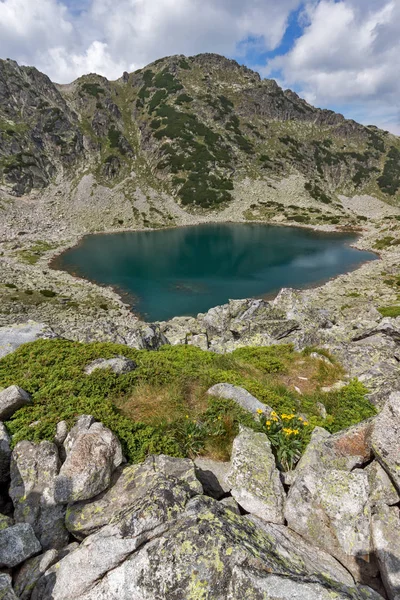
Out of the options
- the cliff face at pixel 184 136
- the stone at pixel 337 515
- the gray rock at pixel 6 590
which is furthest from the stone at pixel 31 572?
the cliff face at pixel 184 136

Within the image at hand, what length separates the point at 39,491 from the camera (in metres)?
6.47

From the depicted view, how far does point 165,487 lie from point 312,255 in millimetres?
72180

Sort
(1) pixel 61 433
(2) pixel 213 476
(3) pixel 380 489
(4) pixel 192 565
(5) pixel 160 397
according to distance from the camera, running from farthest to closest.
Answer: (5) pixel 160 397, (1) pixel 61 433, (2) pixel 213 476, (3) pixel 380 489, (4) pixel 192 565

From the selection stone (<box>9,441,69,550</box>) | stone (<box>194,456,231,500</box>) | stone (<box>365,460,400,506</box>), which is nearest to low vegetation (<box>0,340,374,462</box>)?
stone (<box>194,456,231,500</box>)

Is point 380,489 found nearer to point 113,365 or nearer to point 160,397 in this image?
point 160,397

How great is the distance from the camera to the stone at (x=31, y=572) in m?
4.58

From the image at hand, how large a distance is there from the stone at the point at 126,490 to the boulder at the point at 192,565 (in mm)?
656

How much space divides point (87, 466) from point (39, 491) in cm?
123

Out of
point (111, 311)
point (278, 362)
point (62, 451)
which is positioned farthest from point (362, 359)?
point (111, 311)

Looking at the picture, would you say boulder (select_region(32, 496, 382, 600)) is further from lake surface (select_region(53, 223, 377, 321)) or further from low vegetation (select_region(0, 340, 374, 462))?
lake surface (select_region(53, 223, 377, 321))

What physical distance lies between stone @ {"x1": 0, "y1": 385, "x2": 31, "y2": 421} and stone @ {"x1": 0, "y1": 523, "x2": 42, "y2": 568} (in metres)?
4.21

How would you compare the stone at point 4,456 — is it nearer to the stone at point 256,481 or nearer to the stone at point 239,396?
the stone at point 256,481

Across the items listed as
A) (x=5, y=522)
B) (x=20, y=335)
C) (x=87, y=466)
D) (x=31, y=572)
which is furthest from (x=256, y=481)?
(x=20, y=335)

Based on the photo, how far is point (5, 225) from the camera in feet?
271
